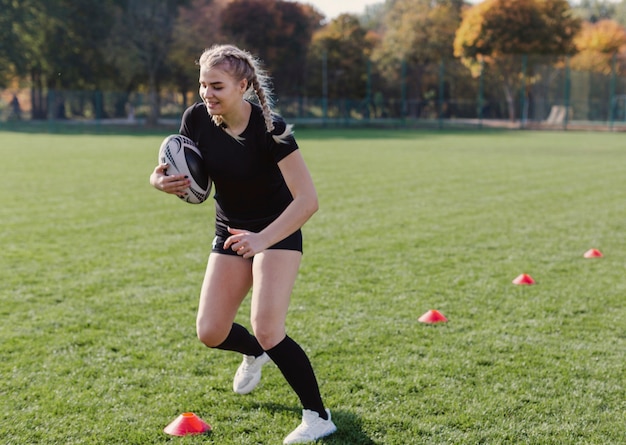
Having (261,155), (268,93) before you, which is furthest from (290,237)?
(268,93)

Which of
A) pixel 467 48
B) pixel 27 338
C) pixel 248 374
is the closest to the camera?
pixel 248 374

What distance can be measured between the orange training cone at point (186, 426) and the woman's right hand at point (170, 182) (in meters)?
1.22

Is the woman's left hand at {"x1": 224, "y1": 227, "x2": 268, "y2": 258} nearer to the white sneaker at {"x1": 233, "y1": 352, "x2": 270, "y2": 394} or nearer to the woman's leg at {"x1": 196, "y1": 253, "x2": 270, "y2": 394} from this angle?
the woman's leg at {"x1": 196, "y1": 253, "x2": 270, "y2": 394}

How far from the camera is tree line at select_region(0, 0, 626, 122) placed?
147 ft

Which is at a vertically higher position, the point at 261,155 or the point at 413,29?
the point at 413,29

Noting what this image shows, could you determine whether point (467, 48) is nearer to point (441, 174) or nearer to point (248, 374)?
point (441, 174)

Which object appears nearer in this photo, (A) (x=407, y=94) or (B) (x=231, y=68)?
(B) (x=231, y=68)

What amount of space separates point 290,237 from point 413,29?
53.9m

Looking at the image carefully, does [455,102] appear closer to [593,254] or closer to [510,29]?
[510,29]

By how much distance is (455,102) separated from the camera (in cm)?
4488

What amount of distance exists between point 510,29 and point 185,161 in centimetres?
4823

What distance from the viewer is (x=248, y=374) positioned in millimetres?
4383

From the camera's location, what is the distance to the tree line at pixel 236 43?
44844 millimetres

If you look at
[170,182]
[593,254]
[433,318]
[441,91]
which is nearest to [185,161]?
[170,182]
